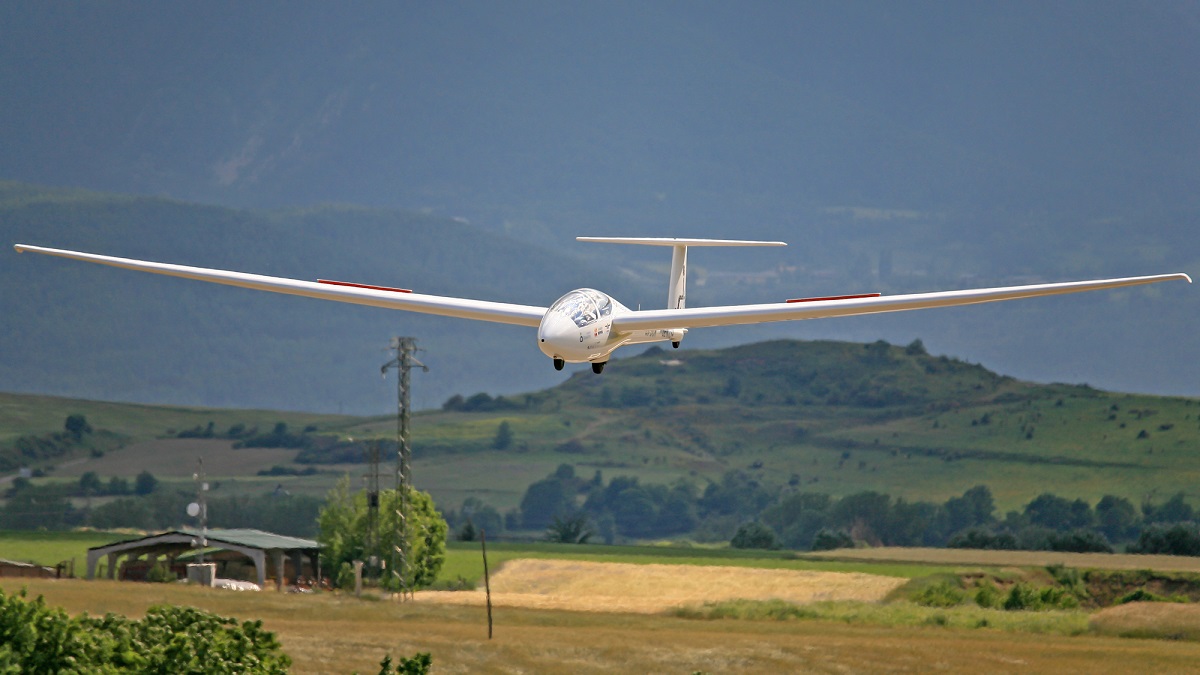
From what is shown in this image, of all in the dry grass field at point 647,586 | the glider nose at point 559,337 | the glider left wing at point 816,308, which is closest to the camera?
the glider nose at point 559,337

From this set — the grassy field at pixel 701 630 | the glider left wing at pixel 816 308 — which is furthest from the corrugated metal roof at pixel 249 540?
the glider left wing at pixel 816 308

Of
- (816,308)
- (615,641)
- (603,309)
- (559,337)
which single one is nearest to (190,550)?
(615,641)

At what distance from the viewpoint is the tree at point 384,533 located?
149375 millimetres

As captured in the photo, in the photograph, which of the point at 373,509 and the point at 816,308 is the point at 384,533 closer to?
the point at 373,509

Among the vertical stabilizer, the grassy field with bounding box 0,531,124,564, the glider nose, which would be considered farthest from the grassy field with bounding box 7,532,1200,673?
the grassy field with bounding box 0,531,124,564

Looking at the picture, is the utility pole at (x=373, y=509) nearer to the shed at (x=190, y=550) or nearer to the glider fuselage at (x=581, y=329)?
the shed at (x=190, y=550)

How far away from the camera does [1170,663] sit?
88312 millimetres

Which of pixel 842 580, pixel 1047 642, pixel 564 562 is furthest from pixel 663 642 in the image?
pixel 564 562

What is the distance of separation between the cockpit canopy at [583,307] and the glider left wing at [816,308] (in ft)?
1.54

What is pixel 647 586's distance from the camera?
491 ft

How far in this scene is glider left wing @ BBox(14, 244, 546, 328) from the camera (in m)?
32.3

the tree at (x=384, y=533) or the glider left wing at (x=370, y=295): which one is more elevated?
the glider left wing at (x=370, y=295)

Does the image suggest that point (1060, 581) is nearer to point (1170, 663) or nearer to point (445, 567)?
point (1170, 663)

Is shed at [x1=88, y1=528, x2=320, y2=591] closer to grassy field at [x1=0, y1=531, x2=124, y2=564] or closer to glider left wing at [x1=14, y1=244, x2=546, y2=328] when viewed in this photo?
grassy field at [x1=0, y1=531, x2=124, y2=564]
